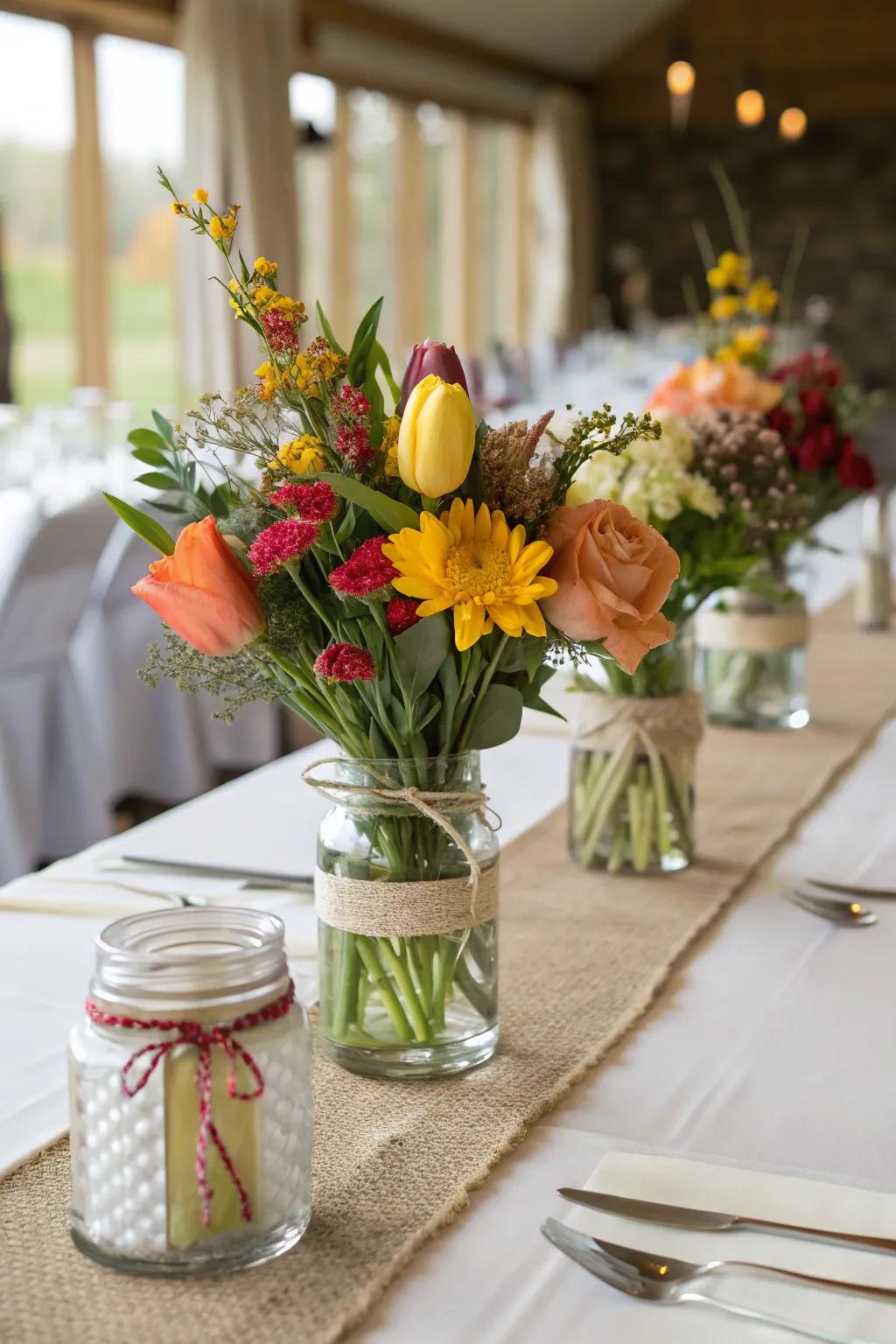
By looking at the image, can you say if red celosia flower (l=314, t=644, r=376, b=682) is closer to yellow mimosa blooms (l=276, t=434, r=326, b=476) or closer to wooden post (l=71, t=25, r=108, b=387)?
yellow mimosa blooms (l=276, t=434, r=326, b=476)

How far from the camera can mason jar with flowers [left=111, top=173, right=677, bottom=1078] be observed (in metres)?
0.90

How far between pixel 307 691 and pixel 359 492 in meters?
0.16

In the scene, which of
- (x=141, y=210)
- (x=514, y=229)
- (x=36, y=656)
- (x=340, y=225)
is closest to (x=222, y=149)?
(x=141, y=210)

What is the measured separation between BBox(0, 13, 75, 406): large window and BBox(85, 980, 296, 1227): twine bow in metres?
6.65

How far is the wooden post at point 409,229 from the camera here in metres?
10.4

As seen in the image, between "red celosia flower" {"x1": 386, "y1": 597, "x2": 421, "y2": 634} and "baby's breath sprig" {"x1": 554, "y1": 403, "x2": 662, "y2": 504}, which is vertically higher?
"baby's breath sprig" {"x1": 554, "y1": 403, "x2": 662, "y2": 504}

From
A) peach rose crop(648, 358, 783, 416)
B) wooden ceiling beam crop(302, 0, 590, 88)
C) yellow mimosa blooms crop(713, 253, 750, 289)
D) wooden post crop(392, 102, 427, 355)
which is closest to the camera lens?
peach rose crop(648, 358, 783, 416)

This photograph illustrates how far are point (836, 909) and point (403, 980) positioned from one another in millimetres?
521

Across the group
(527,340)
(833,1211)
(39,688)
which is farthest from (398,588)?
(527,340)

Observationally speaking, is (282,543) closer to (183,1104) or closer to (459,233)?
(183,1104)

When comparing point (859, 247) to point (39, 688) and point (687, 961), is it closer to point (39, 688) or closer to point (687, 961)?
point (39, 688)

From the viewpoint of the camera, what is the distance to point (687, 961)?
1265 millimetres

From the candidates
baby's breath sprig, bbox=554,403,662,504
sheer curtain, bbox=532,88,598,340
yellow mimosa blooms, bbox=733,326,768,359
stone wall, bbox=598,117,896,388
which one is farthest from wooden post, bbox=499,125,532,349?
baby's breath sprig, bbox=554,403,662,504

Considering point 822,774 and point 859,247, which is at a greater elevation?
point 859,247
